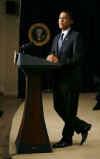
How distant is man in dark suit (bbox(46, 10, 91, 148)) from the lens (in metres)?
3.39

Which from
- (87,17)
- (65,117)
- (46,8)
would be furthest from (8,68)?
(65,117)

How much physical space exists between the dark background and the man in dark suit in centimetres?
392

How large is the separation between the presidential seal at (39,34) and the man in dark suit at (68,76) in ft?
11.4

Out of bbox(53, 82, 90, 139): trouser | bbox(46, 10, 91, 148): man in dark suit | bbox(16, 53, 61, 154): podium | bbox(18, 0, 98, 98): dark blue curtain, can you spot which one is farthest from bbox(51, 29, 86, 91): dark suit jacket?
bbox(18, 0, 98, 98): dark blue curtain

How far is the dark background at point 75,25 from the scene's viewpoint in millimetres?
7660

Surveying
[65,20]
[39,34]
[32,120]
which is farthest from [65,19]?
[39,34]

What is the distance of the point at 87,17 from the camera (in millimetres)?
8117

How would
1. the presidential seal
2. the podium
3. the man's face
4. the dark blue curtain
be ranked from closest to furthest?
the podium < the man's face < the presidential seal < the dark blue curtain

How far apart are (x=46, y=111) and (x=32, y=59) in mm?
2763

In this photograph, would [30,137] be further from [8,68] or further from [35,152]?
[8,68]

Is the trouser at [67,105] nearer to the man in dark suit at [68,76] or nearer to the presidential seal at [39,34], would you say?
the man in dark suit at [68,76]

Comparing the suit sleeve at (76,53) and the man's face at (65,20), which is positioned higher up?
the man's face at (65,20)

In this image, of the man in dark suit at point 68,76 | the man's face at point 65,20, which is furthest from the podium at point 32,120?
the man's face at point 65,20

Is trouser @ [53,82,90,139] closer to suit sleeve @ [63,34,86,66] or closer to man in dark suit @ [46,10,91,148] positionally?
man in dark suit @ [46,10,91,148]
